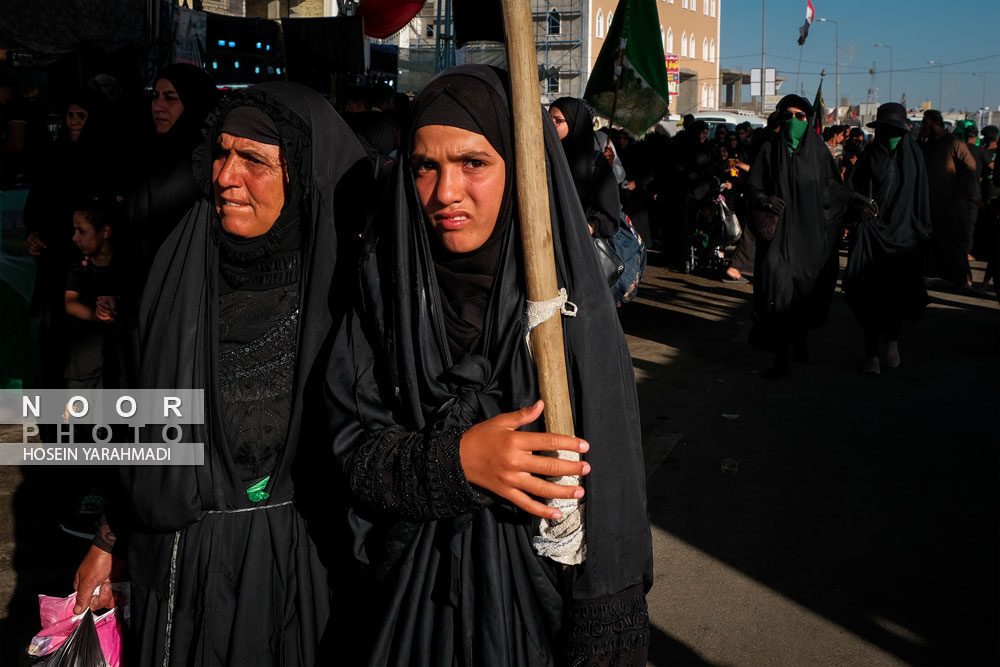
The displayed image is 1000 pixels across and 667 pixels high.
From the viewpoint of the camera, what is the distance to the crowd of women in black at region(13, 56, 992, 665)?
1.70 metres

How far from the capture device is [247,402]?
2.18 metres

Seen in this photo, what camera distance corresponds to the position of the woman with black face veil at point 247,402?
7.01 ft

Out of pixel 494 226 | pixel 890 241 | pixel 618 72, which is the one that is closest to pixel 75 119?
pixel 618 72

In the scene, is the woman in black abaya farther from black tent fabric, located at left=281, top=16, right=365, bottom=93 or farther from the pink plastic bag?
the pink plastic bag

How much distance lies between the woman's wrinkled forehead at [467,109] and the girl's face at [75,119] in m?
4.86

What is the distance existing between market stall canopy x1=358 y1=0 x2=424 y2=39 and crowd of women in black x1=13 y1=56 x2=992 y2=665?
5345mm

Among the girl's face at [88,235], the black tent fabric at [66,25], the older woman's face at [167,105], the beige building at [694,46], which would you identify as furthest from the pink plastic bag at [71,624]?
the beige building at [694,46]

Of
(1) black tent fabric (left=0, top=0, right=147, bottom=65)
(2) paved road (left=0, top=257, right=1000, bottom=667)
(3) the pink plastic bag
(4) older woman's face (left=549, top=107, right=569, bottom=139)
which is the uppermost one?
(1) black tent fabric (left=0, top=0, right=147, bottom=65)

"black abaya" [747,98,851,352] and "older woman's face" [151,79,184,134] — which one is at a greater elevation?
"older woman's face" [151,79,184,134]

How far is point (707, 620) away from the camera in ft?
12.9

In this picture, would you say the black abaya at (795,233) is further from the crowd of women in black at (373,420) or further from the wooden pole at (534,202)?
the wooden pole at (534,202)

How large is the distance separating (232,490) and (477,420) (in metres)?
0.73

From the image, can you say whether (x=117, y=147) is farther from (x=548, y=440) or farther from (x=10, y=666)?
(x=548, y=440)

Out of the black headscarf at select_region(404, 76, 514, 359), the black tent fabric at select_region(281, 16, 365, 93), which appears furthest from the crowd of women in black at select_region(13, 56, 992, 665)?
the black tent fabric at select_region(281, 16, 365, 93)
